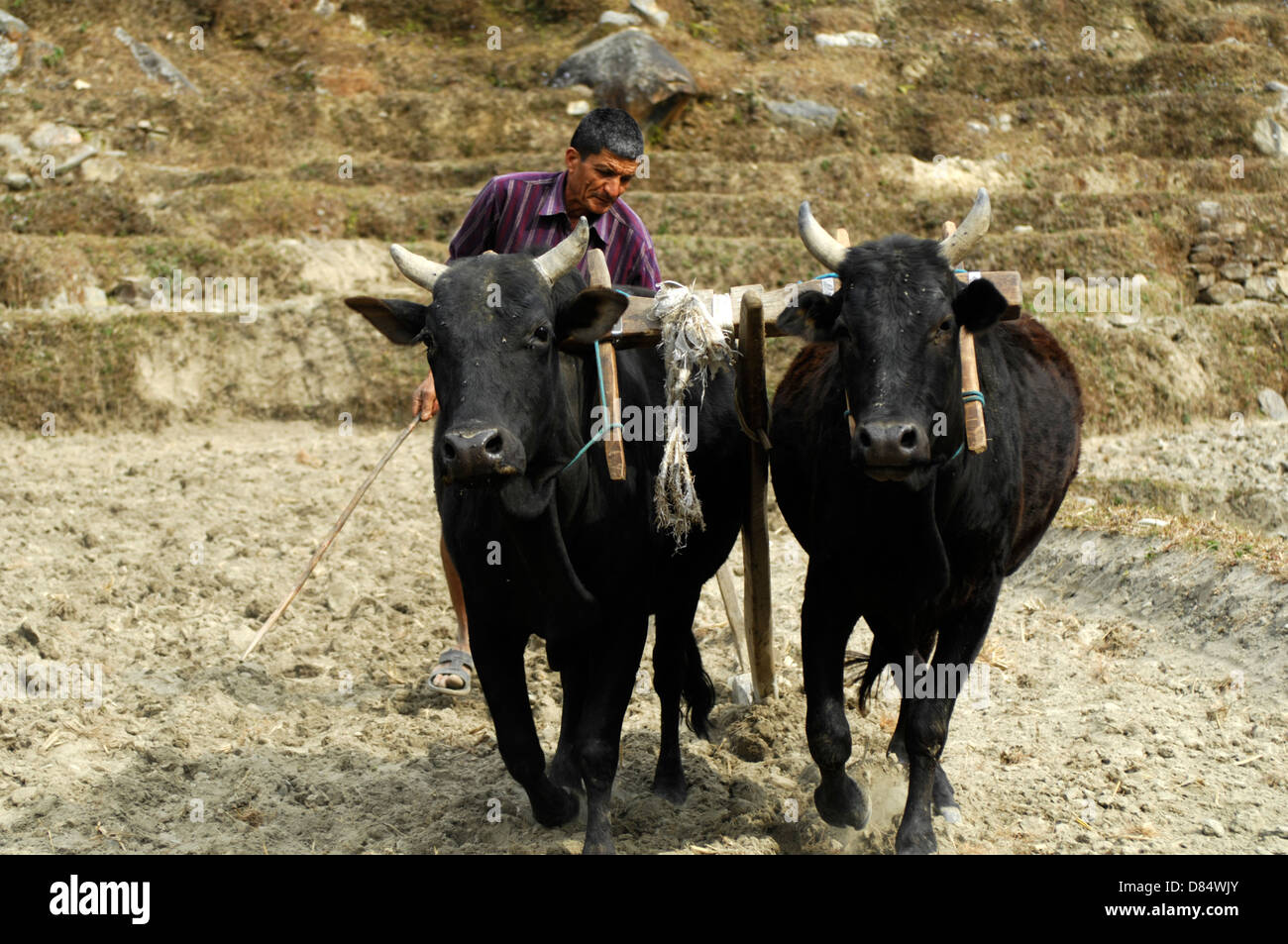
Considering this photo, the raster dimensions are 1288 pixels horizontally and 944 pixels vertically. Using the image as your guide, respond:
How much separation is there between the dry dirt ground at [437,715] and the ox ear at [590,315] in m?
1.61

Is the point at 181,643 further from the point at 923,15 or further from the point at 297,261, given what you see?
the point at 923,15

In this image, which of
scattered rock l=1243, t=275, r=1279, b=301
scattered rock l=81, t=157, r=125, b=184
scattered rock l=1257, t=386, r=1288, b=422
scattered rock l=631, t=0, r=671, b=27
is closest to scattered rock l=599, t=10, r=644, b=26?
scattered rock l=631, t=0, r=671, b=27

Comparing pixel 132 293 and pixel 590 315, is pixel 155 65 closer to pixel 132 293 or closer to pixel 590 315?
pixel 132 293

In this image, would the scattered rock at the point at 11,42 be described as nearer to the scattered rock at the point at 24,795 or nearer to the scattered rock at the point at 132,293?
the scattered rock at the point at 132,293

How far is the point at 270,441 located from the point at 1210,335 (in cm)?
897

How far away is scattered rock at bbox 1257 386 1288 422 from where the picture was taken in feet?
39.4

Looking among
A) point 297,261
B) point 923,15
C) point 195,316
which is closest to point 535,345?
point 195,316

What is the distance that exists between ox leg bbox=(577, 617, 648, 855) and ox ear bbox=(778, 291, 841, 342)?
1.04 m

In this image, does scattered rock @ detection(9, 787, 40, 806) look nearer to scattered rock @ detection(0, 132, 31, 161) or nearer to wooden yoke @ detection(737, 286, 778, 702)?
wooden yoke @ detection(737, 286, 778, 702)

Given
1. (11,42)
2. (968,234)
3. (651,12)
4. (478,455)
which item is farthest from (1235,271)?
(11,42)

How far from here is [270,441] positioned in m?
10.7

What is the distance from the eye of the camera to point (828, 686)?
4.12 meters

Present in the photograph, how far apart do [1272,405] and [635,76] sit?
30.7 feet
